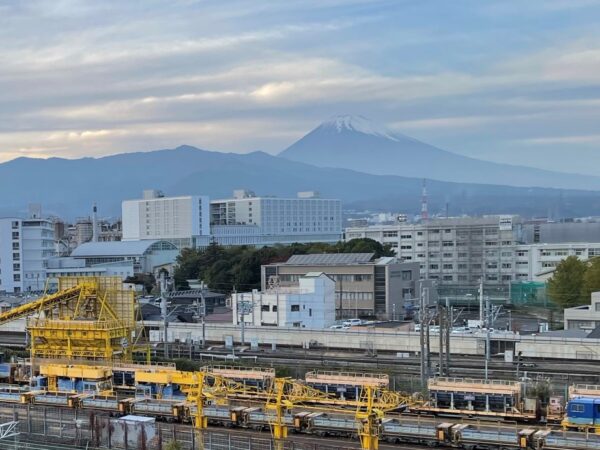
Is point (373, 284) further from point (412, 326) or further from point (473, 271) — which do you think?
point (473, 271)

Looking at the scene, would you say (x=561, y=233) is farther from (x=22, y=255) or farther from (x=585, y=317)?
(x=22, y=255)

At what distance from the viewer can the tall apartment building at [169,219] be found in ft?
358

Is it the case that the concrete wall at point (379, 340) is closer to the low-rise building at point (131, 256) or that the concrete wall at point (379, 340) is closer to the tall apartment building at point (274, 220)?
the low-rise building at point (131, 256)

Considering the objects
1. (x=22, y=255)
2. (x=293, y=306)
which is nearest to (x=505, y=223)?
(x=293, y=306)

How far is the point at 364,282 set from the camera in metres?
46.6

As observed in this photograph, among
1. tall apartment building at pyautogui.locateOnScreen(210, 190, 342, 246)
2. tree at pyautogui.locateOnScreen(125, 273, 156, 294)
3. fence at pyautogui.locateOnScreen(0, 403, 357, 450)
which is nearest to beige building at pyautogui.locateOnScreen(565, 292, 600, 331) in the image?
fence at pyautogui.locateOnScreen(0, 403, 357, 450)

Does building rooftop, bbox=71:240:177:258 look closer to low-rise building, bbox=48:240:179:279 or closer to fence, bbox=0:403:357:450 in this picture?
low-rise building, bbox=48:240:179:279

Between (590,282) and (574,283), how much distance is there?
4.27ft

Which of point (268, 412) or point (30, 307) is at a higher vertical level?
point (30, 307)

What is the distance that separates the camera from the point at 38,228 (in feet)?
214

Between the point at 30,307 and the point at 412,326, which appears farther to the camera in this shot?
the point at 412,326

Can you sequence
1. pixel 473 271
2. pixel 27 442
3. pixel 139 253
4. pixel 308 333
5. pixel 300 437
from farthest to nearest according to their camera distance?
pixel 139 253, pixel 473 271, pixel 308 333, pixel 300 437, pixel 27 442

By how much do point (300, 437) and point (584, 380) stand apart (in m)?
11.1

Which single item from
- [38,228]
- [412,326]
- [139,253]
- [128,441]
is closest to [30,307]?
[128,441]
